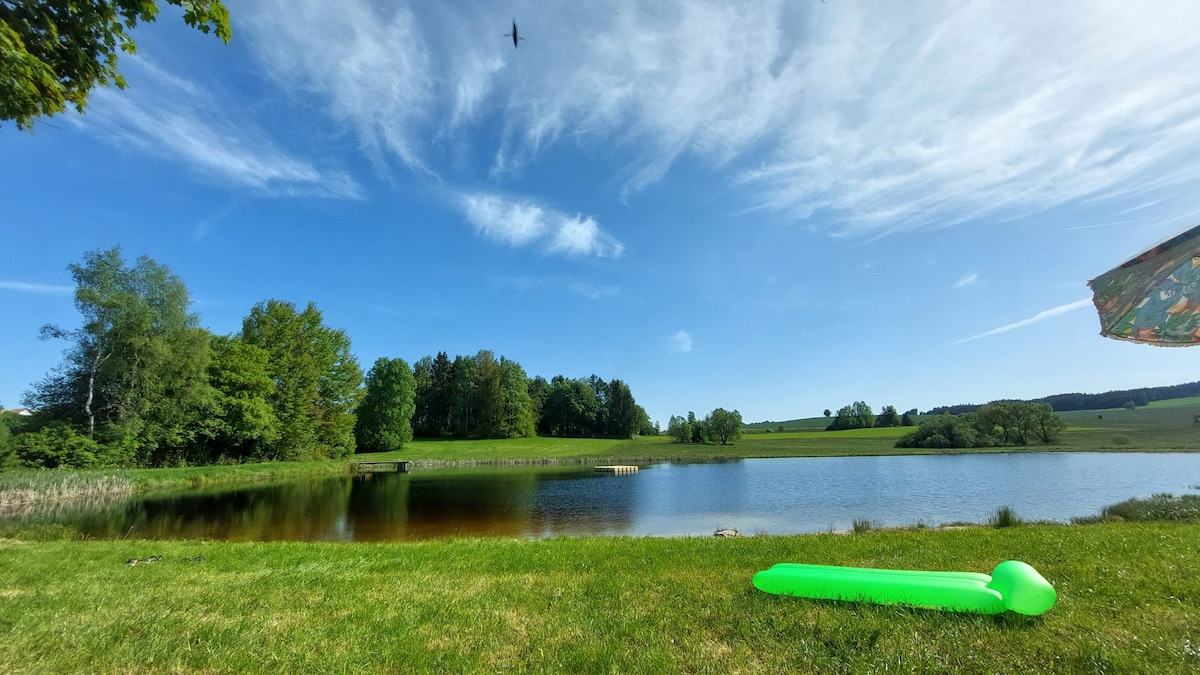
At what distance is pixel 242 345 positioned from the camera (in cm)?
4938

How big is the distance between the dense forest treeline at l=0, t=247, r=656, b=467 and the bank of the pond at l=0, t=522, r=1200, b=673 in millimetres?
34240

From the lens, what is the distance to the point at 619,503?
29.9 metres

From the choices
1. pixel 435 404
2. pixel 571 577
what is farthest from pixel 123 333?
pixel 435 404

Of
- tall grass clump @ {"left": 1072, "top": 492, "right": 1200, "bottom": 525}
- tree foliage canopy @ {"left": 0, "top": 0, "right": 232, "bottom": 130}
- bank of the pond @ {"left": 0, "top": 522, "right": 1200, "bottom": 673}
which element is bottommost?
tall grass clump @ {"left": 1072, "top": 492, "right": 1200, "bottom": 525}

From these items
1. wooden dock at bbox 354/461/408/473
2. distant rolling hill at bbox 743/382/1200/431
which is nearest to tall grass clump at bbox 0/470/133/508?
wooden dock at bbox 354/461/408/473

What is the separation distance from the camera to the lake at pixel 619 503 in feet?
68.2

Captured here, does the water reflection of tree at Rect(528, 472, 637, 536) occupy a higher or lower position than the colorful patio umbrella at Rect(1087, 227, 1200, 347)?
lower

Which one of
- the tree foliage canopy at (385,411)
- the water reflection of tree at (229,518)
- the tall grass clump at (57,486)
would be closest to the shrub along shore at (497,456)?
the tall grass clump at (57,486)

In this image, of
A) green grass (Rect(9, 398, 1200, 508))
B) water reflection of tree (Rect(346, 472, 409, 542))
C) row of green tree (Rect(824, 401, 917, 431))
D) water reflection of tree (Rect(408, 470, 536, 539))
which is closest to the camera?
water reflection of tree (Rect(346, 472, 409, 542))

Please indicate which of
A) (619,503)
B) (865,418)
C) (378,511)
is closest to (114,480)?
(378,511)

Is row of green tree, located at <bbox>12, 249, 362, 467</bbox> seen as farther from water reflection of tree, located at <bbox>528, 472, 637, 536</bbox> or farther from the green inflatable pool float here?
the green inflatable pool float

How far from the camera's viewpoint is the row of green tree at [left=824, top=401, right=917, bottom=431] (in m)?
119

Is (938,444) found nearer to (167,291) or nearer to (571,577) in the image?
(571,577)

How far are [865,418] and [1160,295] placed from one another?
133 m
